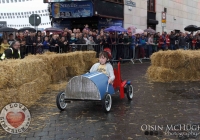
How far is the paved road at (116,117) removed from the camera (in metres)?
5.90

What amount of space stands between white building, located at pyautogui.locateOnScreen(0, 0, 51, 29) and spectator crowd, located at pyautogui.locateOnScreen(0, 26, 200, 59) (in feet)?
14.7

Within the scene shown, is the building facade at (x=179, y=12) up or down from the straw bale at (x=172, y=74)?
up

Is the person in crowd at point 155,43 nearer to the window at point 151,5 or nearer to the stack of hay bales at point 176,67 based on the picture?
the stack of hay bales at point 176,67

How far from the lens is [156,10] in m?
35.6

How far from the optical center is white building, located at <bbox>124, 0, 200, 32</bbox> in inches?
1178

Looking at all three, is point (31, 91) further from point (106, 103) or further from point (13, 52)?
point (106, 103)

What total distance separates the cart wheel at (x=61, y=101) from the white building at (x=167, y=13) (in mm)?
21050

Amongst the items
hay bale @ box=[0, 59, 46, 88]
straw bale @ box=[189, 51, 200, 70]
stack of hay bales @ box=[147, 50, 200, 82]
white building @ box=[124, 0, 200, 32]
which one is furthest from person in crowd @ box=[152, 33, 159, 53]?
hay bale @ box=[0, 59, 46, 88]

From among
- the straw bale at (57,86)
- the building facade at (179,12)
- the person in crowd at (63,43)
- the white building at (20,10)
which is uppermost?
the building facade at (179,12)

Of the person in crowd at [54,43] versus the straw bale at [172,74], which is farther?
the person in crowd at [54,43]

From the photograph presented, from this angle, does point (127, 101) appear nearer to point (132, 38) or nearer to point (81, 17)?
point (132, 38)

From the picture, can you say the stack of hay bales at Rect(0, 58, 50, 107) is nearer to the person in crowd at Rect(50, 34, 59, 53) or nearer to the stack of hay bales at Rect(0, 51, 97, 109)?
the stack of hay bales at Rect(0, 51, 97, 109)

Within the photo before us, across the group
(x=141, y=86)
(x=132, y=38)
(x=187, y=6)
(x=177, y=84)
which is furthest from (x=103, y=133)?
(x=187, y=6)

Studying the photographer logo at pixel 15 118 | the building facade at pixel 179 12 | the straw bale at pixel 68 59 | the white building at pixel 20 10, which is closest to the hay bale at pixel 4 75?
the photographer logo at pixel 15 118
